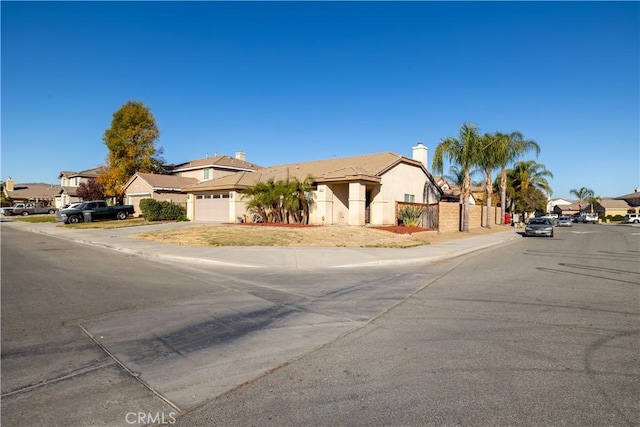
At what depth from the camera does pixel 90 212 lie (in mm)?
33500

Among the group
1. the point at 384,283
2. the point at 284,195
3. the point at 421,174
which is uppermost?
the point at 421,174

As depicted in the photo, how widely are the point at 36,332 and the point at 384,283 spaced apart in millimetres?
7004

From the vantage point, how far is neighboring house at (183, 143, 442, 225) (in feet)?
82.7

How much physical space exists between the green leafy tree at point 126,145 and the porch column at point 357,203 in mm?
31300

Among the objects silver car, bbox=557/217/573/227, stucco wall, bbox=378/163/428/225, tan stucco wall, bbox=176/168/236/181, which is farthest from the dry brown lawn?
silver car, bbox=557/217/573/227

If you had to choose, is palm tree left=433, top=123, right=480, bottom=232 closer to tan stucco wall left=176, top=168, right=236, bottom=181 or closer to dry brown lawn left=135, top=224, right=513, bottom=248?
dry brown lawn left=135, top=224, right=513, bottom=248

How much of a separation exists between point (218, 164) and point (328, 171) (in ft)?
66.5

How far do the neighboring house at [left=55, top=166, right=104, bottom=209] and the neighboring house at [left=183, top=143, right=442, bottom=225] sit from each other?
115 ft

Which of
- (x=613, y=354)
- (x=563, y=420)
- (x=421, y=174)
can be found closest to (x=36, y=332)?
(x=563, y=420)

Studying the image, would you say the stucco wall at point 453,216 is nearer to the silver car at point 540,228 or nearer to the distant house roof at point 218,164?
the silver car at point 540,228

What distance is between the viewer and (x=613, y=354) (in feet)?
15.5

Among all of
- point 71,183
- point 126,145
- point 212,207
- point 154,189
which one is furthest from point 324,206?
point 71,183

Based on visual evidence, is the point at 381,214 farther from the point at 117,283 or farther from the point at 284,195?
the point at 117,283

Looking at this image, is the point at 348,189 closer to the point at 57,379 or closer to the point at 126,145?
the point at 57,379
